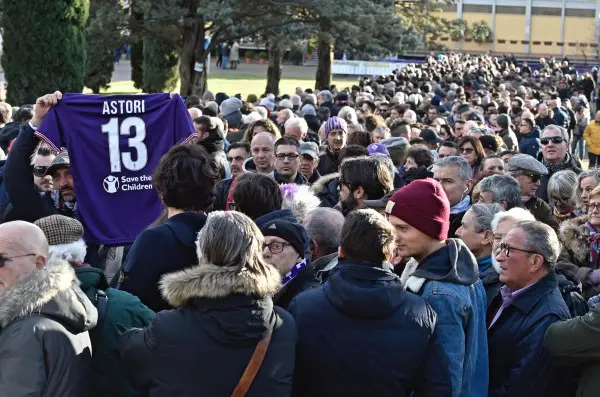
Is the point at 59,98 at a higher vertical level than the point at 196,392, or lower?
higher

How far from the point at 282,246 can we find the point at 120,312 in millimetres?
1021

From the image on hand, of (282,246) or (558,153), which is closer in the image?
(282,246)

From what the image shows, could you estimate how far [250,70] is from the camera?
58188mm

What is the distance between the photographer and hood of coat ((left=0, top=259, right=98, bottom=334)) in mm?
3803

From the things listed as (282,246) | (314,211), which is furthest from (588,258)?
(282,246)

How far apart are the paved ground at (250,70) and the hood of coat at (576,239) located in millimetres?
39230

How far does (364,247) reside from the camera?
13.7 ft

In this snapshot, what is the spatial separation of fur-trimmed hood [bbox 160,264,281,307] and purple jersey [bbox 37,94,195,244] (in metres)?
2.77

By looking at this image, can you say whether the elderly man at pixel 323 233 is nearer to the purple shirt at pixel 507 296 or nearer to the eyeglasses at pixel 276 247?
the eyeglasses at pixel 276 247

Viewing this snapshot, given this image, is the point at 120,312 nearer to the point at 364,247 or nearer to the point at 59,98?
the point at 364,247

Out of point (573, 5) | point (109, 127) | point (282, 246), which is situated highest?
point (573, 5)

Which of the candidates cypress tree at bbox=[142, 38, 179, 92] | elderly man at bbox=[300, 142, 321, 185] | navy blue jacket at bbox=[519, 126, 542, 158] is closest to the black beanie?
elderly man at bbox=[300, 142, 321, 185]

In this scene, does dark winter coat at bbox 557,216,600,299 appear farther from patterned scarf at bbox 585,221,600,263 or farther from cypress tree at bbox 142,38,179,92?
cypress tree at bbox 142,38,179,92

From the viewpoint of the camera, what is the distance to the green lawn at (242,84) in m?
39.0
